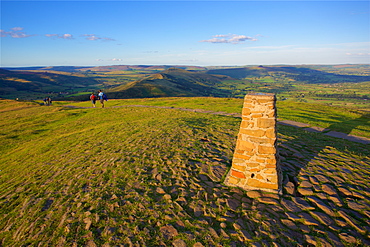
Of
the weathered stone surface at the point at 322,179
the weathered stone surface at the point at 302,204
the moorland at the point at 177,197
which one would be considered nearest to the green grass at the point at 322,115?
the moorland at the point at 177,197

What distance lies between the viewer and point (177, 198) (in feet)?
24.3

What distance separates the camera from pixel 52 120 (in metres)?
25.4

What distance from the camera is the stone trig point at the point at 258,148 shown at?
771cm

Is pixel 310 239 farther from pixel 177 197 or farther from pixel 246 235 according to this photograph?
pixel 177 197

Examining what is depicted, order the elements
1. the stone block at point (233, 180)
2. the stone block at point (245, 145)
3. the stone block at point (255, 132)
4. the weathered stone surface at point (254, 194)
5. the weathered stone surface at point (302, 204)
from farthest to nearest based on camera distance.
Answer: the stone block at point (233, 180) < the stone block at point (245, 145) < the stone block at point (255, 132) < the weathered stone surface at point (254, 194) < the weathered stone surface at point (302, 204)

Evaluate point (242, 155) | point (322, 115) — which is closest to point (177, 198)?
point (242, 155)

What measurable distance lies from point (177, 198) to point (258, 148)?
3.85 m

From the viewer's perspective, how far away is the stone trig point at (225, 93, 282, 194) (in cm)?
771

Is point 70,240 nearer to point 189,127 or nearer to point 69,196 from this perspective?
point 69,196

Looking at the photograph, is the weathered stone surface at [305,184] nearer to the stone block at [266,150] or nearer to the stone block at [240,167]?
the stone block at [266,150]

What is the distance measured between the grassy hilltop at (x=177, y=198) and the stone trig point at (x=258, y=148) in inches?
21.9

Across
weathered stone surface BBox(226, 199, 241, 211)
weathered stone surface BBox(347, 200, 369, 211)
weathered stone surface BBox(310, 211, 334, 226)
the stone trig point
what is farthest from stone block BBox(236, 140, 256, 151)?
weathered stone surface BBox(347, 200, 369, 211)

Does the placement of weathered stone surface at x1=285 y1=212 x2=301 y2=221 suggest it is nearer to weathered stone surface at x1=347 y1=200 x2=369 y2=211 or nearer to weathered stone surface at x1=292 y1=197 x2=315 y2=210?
weathered stone surface at x1=292 y1=197 x2=315 y2=210

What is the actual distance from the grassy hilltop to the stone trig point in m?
0.56
